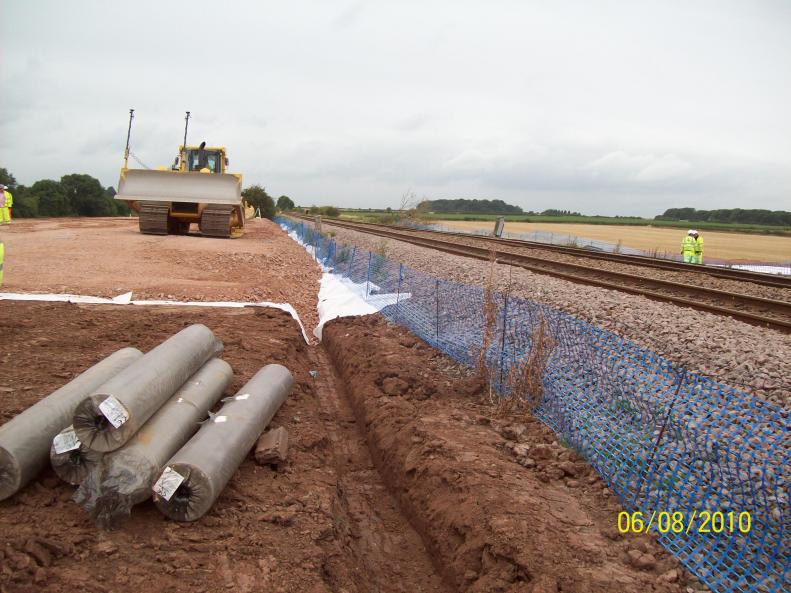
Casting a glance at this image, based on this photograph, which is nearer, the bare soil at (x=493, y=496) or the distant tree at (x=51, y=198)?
the bare soil at (x=493, y=496)

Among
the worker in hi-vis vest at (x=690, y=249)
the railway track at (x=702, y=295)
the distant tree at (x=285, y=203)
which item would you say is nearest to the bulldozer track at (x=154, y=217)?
the railway track at (x=702, y=295)

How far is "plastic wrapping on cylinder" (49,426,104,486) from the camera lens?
3459 mm

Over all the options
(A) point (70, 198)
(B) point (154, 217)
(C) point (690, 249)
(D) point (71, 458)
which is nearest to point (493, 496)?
(D) point (71, 458)

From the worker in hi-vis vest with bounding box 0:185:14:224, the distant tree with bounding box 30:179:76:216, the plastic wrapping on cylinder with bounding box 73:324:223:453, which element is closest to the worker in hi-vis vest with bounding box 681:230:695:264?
the plastic wrapping on cylinder with bounding box 73:324:223:453

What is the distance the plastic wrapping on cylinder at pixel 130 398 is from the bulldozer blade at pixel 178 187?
14767mm

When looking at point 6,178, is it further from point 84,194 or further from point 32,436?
point 32,436

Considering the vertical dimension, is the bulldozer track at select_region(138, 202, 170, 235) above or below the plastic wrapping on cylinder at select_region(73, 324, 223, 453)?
above

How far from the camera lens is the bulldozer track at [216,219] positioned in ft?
59.6

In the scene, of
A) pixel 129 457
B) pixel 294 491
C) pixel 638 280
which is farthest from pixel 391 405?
pixel 638 280

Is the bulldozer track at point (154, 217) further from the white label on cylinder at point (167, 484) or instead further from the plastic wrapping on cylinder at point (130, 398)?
the white label on cylinder at point (167, 484)

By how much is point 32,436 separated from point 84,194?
52.9m

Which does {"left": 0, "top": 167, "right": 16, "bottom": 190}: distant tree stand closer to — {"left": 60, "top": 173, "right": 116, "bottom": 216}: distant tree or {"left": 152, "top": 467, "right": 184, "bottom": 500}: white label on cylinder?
{"left": 60, "top": 173, "right": 116, "bottom": 216}: distant tree

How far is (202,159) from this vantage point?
2088cm

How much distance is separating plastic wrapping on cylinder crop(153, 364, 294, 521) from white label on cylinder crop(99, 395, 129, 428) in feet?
1.27
